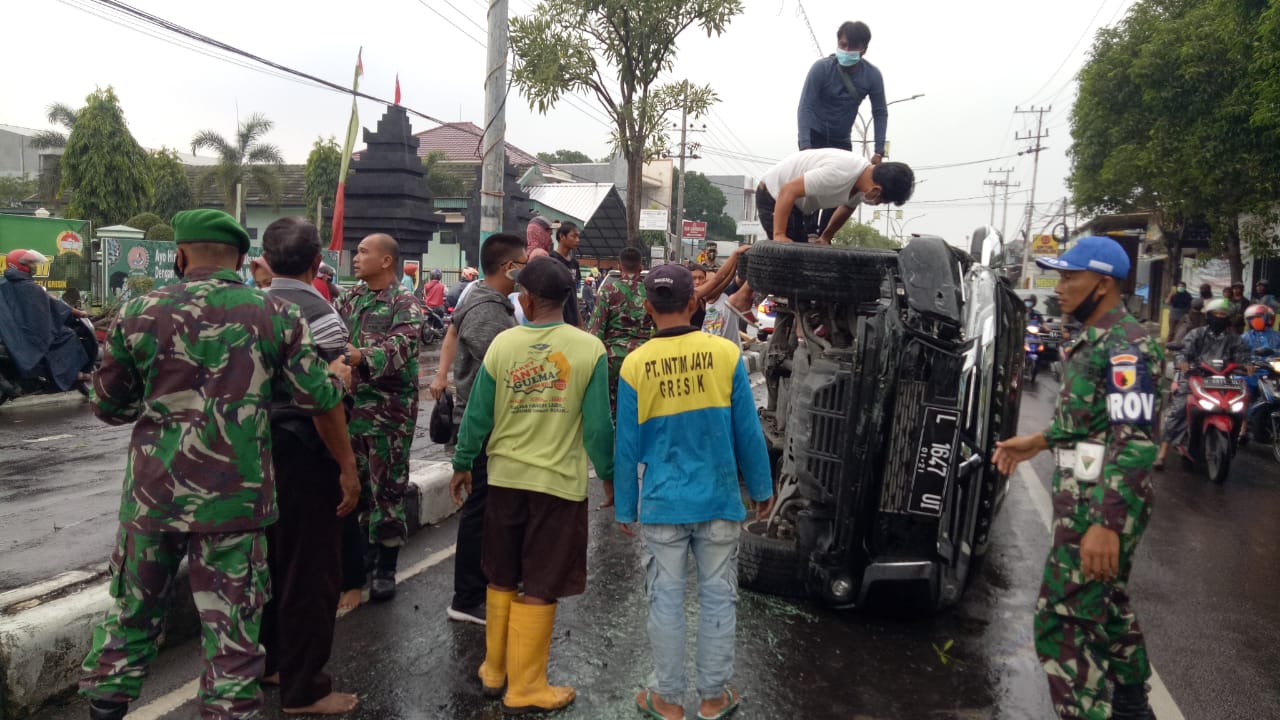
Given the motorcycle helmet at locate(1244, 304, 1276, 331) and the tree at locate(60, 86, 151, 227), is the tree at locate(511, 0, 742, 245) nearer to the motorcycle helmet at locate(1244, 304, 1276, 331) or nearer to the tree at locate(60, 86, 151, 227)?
the motorcycle helmet at locate(1244, 304, 1276, 331)

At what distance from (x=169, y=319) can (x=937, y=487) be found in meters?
3.15

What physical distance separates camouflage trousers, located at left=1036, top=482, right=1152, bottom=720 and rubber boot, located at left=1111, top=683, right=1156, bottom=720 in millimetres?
43

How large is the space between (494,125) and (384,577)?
704cm

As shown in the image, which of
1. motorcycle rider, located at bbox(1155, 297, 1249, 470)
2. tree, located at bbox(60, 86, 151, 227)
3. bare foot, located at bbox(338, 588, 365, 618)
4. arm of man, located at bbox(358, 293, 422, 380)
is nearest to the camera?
arm of man, located at bbox(358, 293, 422, 380)

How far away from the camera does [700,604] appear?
11.0ft

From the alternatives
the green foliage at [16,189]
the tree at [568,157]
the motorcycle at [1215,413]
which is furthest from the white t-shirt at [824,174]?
the tree at [568,157]

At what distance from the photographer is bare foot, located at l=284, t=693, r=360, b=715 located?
339 cm

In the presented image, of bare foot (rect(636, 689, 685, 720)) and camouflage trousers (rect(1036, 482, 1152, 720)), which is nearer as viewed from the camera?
camouflage trousers (rect(1036, 482, 1152, 720))

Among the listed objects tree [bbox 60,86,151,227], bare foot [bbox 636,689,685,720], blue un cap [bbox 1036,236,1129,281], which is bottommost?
bare foot [bbox 636,689,685,720]

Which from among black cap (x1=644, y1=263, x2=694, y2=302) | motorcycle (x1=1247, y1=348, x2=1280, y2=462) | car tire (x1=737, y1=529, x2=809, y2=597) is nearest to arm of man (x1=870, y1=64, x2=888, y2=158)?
car tire (x1=737, y1=529, x2=809, y2=597)

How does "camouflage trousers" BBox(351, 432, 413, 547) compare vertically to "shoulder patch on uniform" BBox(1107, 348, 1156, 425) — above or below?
→ below

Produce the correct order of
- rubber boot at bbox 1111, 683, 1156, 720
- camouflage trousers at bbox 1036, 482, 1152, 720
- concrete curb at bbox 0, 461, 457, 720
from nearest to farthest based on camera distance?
1. camouflage trousers at bbox 1036, 482, 1152, 720
2. rubber boot at bbox 1111, 683, 1156, 720
3. concrete curb at bbox 0, 461, 457, 720

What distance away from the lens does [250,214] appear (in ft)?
133

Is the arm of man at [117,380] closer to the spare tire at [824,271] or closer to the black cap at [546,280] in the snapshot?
the black cap at [546,280]
